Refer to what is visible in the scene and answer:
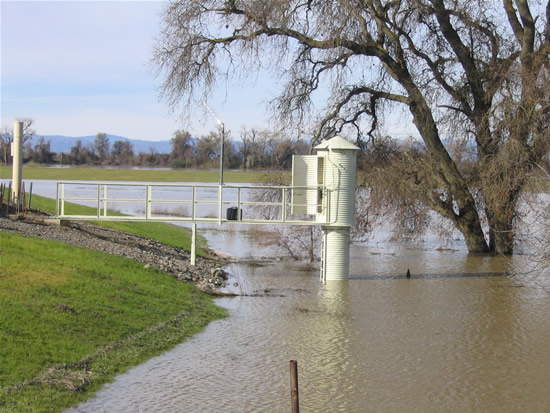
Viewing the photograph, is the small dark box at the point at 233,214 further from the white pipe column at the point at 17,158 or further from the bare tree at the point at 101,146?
the bare tree at the point at 101,146

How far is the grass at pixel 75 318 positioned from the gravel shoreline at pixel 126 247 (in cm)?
110

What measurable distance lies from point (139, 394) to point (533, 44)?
22.1 m

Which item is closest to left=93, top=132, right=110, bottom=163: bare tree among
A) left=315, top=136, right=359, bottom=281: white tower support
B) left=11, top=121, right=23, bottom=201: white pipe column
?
left=11, top=121, right=23, bottom=201: white pipe column

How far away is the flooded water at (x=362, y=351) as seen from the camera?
11242 mm

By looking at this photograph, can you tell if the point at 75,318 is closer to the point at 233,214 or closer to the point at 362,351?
the point at 362,351

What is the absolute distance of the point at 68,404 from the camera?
1013cm

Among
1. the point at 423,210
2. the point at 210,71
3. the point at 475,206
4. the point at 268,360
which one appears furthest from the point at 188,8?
the point at 268,360

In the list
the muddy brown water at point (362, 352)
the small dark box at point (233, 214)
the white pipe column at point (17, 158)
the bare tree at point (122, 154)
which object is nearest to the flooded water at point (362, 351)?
the muddy brown water at point (362, 352)

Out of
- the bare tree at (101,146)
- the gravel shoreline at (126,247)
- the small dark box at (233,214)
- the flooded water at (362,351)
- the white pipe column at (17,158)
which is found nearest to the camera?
the flooded water at (362,351)

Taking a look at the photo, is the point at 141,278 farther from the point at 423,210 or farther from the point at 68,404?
the point at 423,210

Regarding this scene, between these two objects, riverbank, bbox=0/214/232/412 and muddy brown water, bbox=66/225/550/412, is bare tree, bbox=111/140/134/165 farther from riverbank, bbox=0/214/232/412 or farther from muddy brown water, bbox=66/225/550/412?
muddy brown water, bbox=66/225/550/412

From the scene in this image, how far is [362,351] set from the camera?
46.7 ft

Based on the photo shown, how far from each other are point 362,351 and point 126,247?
34.9ft

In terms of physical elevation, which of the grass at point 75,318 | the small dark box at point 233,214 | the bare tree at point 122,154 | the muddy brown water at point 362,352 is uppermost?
the bare tree at point 122,154
